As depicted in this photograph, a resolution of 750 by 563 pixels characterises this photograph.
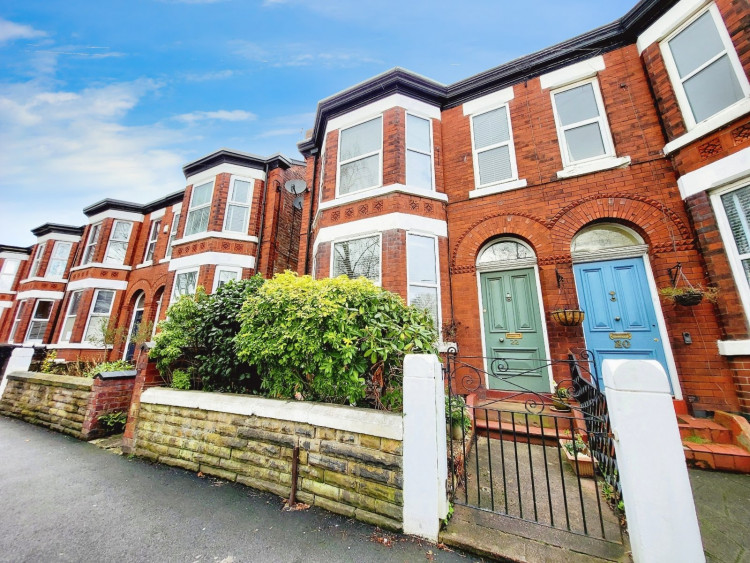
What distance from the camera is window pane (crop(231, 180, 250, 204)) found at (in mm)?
10773

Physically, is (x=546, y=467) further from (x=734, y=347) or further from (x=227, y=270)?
(x=227, y=270)

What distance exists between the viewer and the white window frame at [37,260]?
1600 cm

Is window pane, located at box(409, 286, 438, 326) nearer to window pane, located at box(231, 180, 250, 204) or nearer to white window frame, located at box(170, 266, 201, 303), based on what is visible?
white window frame, located at box(170, 266, 201, 303)

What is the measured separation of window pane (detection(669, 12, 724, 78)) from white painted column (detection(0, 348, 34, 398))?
14903 mm

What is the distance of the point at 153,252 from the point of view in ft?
43.6

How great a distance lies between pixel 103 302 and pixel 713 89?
2062cm

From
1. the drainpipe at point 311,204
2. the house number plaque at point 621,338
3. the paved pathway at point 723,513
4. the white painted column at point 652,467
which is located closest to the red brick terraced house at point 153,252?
the drainpipe at point 311,204

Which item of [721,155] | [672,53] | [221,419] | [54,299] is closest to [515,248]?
[721,155]

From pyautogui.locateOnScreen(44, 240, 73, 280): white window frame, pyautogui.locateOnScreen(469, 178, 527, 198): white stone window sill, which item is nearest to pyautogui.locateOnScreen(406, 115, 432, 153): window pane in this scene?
pyautogui.locateOnScreen(469, 178, 527, 198): white stone window sill

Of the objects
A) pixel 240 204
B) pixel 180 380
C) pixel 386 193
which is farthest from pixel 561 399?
pixel 240 204

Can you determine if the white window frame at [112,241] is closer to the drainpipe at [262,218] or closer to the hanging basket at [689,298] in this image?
the drainpipe at [262,218]

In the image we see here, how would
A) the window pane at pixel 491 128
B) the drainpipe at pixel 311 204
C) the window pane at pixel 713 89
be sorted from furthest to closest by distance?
the drainpipe at pixel 311 204 → the window pane at pixel 491 128 → the window pane at pixel 713 89

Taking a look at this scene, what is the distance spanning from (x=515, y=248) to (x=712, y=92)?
3.80 metres

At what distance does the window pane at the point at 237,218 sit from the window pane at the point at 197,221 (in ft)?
2.62
